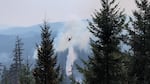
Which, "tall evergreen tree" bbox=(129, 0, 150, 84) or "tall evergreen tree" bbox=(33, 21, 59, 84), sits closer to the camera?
"tall evergreen tree" bbox=(33, 21, 59, 84)

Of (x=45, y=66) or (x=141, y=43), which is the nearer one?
(x=45, y=66)

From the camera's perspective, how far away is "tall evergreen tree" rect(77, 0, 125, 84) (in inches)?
952

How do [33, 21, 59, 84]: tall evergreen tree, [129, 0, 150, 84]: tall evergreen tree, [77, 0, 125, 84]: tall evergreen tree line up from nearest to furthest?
1. [77, 0, 125, 84]: tall evergreen tree
2. [33, 21, 59, 84]: tall evergreen tree
3. [129, 0, 150, 84]: tall evergreen tree

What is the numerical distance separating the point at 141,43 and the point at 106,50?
8.20 m

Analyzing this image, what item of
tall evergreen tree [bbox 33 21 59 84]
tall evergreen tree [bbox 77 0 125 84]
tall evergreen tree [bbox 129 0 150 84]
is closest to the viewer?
tall evergreen tree [bbox 77 0 125 84]

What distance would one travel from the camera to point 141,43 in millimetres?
31828

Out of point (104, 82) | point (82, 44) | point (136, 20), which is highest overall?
point (82, 44)

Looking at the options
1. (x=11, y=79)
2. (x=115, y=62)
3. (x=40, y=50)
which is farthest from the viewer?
(x=11, y=79)

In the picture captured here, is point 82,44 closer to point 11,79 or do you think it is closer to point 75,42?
point 75,42

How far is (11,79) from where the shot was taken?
92.3m

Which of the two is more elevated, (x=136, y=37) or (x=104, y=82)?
(x=136, y=37)

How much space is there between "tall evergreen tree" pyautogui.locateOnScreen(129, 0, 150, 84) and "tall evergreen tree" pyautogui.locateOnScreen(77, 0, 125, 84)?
6.74 meters

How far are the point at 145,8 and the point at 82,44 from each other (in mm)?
124668

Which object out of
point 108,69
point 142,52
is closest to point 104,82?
point 108,69
